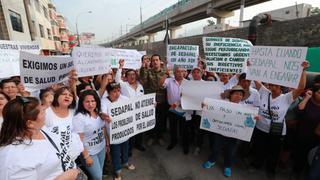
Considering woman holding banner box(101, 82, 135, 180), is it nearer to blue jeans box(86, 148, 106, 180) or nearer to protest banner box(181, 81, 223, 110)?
blue jeans box(86, 148, 106, 180)

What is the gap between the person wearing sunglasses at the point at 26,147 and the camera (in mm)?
1321

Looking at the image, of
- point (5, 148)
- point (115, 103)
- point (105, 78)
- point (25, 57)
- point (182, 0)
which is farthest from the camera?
point (182, 0)

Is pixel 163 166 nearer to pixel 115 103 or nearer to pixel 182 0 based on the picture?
pixel 115 103

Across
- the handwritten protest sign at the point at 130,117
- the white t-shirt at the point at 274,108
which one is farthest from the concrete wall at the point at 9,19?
the white t-shirt at the point at 274,108

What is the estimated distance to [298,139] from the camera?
3.20 m

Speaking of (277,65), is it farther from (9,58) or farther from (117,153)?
(9,58)

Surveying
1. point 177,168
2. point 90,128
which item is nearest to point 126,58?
point 90,128

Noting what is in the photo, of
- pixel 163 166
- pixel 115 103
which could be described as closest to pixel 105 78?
pixel 115 103

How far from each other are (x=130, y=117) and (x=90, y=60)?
136 cm

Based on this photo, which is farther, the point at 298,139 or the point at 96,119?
the point at 298,139

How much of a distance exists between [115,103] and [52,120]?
0.93m

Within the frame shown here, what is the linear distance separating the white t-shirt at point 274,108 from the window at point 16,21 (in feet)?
66.4

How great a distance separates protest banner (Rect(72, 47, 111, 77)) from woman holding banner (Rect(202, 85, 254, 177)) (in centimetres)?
251

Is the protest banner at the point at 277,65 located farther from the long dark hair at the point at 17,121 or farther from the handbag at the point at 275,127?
the long dark hair at the point at 17,121
